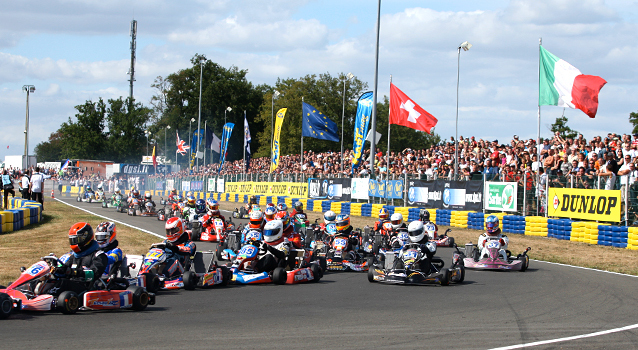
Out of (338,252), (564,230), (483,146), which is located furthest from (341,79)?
(338,252)

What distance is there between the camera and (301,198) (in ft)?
126

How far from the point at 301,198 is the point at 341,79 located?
1460 inches

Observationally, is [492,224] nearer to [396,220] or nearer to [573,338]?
[396,220]

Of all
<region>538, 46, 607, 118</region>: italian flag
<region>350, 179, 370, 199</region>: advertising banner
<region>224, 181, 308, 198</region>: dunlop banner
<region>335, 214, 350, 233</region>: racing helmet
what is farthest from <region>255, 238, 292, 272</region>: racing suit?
<region>224, 181, 308, 198</region>: dunlop banner

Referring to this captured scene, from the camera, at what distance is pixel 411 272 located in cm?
1220

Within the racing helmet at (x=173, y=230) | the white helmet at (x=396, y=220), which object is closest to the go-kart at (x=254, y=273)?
the racing helmet at (x=173, y=230)

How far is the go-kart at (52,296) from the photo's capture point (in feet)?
26.5

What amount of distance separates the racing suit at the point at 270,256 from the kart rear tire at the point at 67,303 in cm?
429

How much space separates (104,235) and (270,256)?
11.7 feet

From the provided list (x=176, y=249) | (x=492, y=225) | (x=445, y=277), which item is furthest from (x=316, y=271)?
(x=492, y=225)

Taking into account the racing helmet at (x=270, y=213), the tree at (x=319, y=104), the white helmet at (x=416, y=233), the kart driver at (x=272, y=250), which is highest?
the tree at (x=319, y=104)

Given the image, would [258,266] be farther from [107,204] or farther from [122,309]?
[107,204]

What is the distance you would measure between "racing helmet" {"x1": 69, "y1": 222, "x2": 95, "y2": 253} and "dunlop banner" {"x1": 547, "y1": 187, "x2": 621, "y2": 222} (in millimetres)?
15826

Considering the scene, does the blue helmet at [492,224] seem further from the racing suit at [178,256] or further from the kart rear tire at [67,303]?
the kart rear tire at [67,303]
